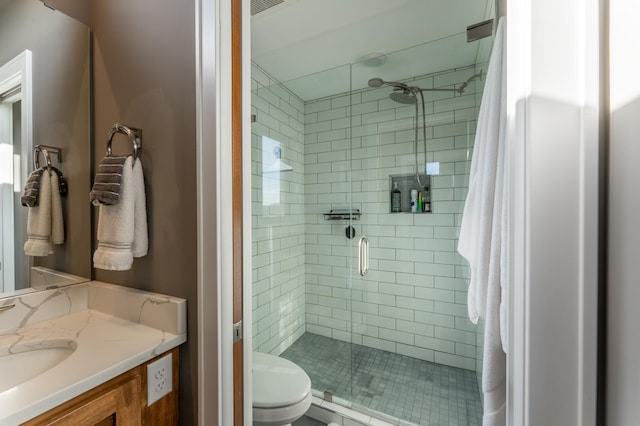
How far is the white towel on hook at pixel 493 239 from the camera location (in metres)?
0.78

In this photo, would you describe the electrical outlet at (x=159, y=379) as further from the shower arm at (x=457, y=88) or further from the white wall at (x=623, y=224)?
the shower arm at (x=457, y=88)

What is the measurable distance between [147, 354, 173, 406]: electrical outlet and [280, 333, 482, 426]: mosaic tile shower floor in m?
1.39

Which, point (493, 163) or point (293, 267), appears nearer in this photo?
point (493, 163)

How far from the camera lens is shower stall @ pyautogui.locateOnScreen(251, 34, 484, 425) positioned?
2102 millimetres

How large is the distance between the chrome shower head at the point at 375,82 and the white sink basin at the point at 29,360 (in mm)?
2452

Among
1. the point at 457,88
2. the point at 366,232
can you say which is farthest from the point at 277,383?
the point at 457,88

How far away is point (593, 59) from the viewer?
414mm

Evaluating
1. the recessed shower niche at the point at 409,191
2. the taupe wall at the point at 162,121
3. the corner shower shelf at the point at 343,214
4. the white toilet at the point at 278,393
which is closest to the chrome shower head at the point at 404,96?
the recessed shower niche at the point at 409,191

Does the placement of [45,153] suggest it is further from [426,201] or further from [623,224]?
→ [426,201]

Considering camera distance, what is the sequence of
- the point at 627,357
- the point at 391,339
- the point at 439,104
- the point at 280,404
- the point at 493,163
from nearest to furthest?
the point at 627,357
the point at 493,163
the point at 280,404
the point at 439,104
the point at 391,339

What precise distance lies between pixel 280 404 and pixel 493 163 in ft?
4.39

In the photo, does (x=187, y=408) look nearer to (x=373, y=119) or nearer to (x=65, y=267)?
(x=65, y=267)

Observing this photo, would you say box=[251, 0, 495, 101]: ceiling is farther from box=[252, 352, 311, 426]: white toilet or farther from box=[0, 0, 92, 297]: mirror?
box=[252, 352, 311, 426]: white toilet

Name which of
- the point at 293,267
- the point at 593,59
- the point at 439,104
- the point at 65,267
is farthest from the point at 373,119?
the point at 65,267
